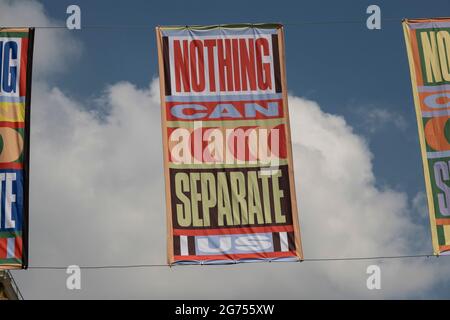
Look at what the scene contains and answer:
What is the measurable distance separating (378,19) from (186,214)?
786 centimetres

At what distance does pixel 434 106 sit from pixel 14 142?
1151 centimetres

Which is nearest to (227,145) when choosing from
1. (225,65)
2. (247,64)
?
(225,65)

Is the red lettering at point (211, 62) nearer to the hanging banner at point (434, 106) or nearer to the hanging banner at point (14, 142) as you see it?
the hanging banner at point (14, 142)

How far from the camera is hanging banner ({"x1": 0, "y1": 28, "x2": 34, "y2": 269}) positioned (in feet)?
71.4

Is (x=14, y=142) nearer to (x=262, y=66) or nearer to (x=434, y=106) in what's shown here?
(x=262, y=66)

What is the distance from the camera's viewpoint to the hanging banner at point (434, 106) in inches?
874

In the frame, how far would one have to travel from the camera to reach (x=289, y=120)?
22.7 meters

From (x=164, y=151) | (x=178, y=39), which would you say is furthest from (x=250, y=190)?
(x=178, y=39)

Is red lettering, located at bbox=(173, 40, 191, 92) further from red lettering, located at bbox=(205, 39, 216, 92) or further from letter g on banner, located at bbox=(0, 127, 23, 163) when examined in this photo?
letter g on banner, located at bbox=(0, 127, 23, 163)

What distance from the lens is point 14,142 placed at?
22.4 m
